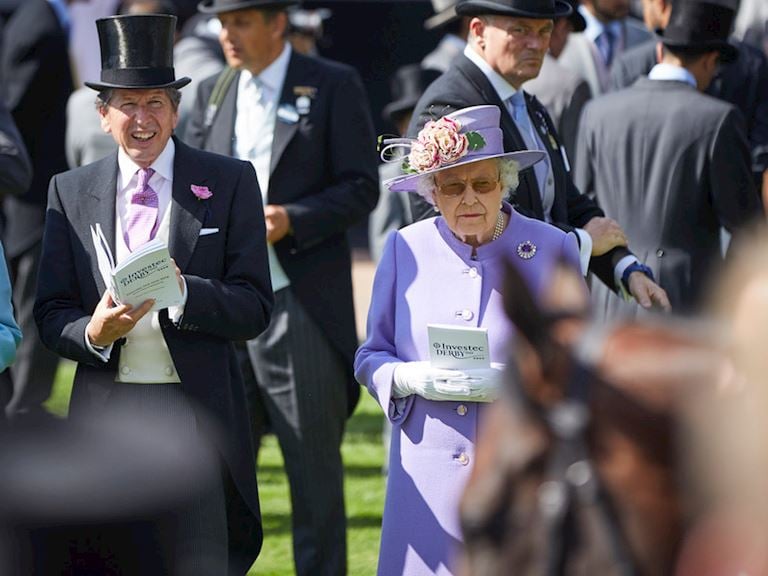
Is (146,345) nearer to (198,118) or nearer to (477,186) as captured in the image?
(477,186)

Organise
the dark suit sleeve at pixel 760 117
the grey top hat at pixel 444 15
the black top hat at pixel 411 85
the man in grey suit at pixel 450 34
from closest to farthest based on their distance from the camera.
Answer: the dark suit sleeve at pixel 760 117 < the black top hat at pixel 411 85 < the grey top hat at pixel 444 15 < the man in grey suit at pixel 450 34

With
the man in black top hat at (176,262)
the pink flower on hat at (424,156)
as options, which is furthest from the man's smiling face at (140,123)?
the pink flower on hat at (424,156)

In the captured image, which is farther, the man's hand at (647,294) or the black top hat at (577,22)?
the black top hat at (577,22)

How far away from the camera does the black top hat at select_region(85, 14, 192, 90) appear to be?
5.08m

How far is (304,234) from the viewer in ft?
20.4

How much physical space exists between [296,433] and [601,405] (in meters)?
4.20

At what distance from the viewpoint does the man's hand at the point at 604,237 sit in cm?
556

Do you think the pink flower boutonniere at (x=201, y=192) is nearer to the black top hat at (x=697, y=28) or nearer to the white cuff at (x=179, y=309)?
the white cuff at (x=179, y=309)

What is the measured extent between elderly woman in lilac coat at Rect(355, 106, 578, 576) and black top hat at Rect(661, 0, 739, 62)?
2470mm

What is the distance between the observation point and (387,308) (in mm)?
4863

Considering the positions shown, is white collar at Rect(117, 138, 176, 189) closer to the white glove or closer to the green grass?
the white glove

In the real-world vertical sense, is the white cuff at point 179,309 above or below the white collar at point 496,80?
below

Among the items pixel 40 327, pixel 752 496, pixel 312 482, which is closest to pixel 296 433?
pixel 312 482

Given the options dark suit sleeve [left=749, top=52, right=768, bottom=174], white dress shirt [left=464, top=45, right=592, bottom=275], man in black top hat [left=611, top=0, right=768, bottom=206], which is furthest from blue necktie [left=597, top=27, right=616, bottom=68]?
white dress shirt [left=464, top=45, right=592, bottom=275]
